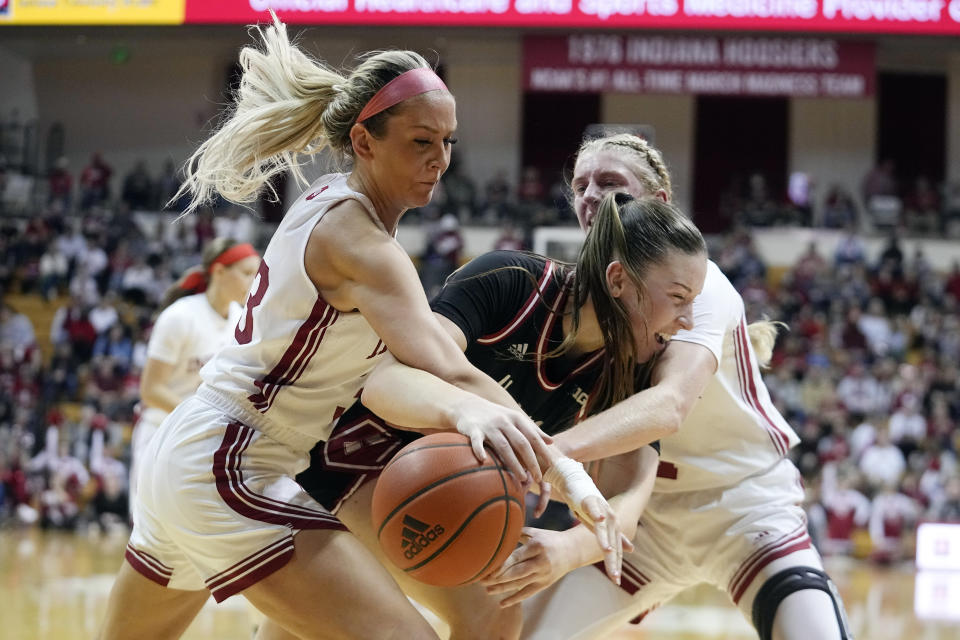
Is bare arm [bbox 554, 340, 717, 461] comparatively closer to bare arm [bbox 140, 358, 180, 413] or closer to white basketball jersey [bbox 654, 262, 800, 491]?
→ white basketball jersey [bbox 654, 262, 800, 491]

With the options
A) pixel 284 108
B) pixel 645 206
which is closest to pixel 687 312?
pixel 645 206

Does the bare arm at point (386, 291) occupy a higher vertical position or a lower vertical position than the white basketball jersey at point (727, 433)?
higher

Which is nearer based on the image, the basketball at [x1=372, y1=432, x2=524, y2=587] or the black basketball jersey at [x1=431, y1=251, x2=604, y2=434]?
the basketball at [x1=372, y1=432, x2=524, y2=587]

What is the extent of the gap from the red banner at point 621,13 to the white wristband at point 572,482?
1115 cm

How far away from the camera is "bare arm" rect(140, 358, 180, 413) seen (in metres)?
5.67

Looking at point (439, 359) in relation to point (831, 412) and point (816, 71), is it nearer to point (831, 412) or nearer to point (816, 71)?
point (831, 412)

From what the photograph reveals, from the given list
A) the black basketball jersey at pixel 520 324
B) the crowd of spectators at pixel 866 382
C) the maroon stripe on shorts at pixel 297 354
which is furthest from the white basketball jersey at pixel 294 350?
the crowd of spectators at pixel 866 382

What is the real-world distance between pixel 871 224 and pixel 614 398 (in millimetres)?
15248

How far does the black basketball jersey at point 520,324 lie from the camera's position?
8.97 ft

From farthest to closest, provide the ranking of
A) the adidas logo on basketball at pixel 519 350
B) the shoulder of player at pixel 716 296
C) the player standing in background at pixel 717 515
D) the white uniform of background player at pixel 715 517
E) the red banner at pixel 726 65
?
1. the red banner at pixel 726 65
2. the white uniform of background player at pixel 715 517
3. the player standing in background at pixel 717 515
4. the shoulder of player at pixel 716 296
5. the adidas logo on basketball at pixel 519 350

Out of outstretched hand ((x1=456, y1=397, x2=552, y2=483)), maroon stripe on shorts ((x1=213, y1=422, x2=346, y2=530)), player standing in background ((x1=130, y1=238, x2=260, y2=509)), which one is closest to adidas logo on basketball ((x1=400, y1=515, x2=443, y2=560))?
outstretched hand ((x1=456, y1=397, x2=552, y2=483))

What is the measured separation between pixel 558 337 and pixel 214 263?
10.7ft

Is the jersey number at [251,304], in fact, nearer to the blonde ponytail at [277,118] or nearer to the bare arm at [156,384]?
the blonde ponytail at [277,118]

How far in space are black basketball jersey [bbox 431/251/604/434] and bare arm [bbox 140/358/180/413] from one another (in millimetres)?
3169
